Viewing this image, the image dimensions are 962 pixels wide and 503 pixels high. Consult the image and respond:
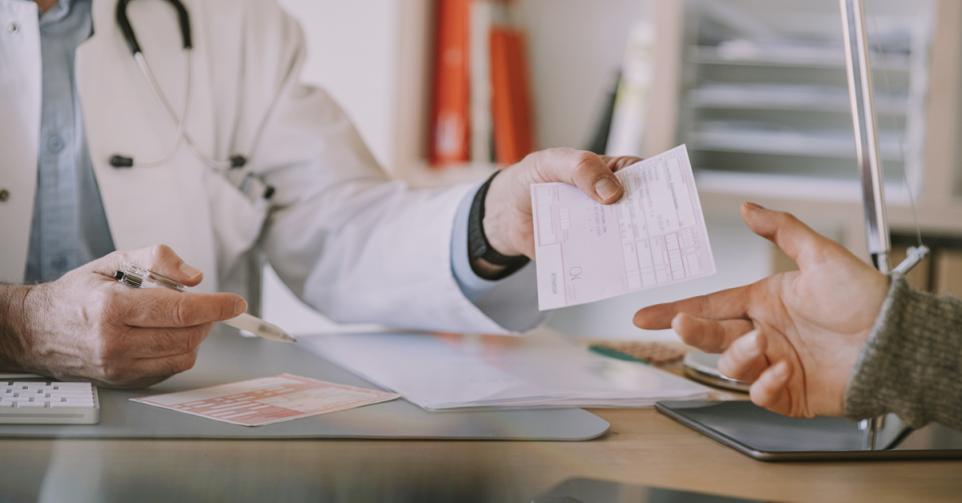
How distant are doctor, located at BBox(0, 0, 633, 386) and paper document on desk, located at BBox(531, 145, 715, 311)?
0.03 metres

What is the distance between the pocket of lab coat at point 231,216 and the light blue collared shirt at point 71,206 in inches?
6.3

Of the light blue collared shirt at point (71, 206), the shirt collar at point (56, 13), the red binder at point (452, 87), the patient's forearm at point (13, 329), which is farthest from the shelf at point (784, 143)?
the patient's forearm at point (13, 329)

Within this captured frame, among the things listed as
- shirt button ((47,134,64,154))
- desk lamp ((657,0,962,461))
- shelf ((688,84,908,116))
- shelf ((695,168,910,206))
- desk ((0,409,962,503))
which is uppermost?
shelf ((688,84,908,116))

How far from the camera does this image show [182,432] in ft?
2.29

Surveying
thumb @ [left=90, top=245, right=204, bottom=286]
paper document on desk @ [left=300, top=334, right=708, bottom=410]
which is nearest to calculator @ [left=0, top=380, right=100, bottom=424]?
thumb @ [left=90, top=245, right=204, bottom=286]

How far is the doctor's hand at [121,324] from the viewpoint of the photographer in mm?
806

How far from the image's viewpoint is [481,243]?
1.09 metres

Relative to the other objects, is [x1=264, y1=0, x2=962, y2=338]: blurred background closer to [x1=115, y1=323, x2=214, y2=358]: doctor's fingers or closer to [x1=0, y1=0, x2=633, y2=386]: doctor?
[x1=0, y1=0, x2=633, y2=386]: doctor

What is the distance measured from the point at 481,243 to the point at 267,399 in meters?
0.35

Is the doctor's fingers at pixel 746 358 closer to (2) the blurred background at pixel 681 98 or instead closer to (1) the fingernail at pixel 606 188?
(1) the fingernail at pixel 606 188

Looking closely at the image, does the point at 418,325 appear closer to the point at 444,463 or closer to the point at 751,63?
the point at 444,463

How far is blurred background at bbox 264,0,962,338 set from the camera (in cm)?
203

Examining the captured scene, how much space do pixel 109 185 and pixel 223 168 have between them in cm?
16

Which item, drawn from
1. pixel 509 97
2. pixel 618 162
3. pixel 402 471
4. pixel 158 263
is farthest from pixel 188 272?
pixel 509 97
